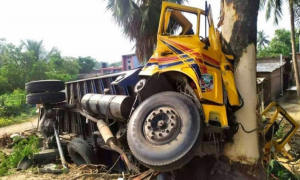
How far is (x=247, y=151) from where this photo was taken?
3.55 m

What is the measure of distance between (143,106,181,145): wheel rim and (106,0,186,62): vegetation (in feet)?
28.6

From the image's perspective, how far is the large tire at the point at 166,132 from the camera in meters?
2.84

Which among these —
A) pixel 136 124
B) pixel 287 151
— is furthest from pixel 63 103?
pixel 287 151

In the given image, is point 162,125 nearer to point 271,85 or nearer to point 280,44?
point 271,85

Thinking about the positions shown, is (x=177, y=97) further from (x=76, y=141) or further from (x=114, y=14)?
(x=114, y=14)

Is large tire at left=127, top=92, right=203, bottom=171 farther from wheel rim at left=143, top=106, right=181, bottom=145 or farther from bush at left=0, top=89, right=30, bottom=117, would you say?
bush at left=0, top=89, right=30, bottom=117

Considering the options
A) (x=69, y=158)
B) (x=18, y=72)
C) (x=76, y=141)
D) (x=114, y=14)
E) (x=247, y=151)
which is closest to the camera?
(x=247, y=151)

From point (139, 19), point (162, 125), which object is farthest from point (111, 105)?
point (139, 19)

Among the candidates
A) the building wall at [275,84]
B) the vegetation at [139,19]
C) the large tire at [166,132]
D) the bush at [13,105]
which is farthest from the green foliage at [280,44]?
the large tire at [166,132]

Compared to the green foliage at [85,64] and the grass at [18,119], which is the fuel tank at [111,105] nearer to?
the grass at [18,119]

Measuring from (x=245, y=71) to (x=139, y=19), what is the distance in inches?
344

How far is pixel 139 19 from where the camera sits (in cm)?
1163

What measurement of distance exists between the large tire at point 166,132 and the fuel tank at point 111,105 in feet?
1.65

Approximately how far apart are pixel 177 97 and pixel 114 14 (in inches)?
364
